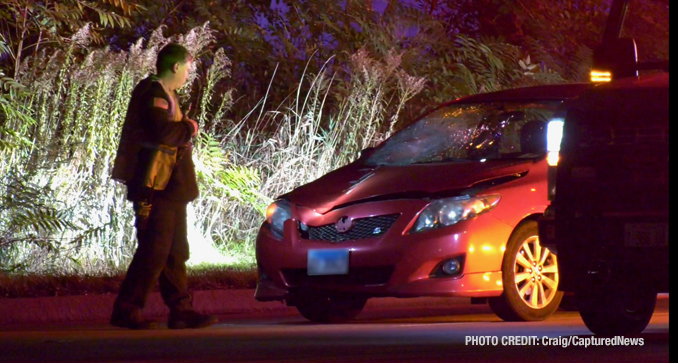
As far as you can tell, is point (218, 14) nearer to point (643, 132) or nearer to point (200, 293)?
point (200, 293)

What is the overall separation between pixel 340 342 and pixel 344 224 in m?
1.15

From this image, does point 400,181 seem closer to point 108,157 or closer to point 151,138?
point 151,138

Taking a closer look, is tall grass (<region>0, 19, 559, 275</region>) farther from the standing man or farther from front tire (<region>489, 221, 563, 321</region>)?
front tire (<region>489, 221, 563, 321</region>)

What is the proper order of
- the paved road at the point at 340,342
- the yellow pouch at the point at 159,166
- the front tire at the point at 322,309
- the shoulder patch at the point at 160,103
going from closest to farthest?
1. the paved road at the point at 340,342
2. the yellow pouch at the point at 159,166
3. the shoulder patch at the point at 160,103
4. the front tire at the point at 322,309

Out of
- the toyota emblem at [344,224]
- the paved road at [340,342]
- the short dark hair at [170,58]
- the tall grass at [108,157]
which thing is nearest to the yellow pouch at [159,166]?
the short dark hair at [170,58]

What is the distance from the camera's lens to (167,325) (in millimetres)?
9930

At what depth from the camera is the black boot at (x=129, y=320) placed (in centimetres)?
952

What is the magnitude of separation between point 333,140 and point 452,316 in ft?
15.3

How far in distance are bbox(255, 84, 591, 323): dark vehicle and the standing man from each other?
84 centimetres

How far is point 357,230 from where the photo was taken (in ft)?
32.7

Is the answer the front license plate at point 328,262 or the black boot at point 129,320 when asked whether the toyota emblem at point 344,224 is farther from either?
the black boot at point 129,320

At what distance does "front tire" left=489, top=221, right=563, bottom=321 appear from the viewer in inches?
391

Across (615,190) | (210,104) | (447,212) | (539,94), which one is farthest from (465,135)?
(210,104)

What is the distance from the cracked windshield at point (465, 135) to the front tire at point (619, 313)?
1.74 meters
